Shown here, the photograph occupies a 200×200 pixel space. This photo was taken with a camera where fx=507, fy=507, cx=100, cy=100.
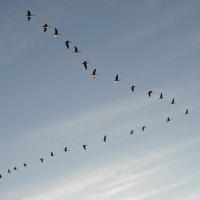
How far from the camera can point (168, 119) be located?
2889 inches

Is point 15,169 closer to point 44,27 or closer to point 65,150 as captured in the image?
point 65,150

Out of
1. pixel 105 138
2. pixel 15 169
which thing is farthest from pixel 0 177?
pixel 105 138

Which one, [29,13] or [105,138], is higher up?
[29,13]

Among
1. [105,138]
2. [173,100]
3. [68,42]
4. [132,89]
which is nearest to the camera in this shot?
[68,42]

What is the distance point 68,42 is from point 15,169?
1405 inches

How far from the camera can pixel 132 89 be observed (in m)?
66.6

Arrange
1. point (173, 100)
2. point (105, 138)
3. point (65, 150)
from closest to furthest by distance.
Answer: point (173, 100), point (105, 138), point (65, 150)

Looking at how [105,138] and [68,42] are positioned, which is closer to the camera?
[68,42]

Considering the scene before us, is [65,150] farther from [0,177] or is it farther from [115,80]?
[115,80]

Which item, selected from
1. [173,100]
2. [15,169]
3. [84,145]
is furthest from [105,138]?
[15,169]

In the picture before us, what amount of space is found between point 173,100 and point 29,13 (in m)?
23.9

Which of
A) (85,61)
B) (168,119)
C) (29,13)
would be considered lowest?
(168,119)

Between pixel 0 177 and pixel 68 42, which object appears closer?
pixel 68 42

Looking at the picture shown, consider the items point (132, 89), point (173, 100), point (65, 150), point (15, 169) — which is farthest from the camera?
point (15, 169)
